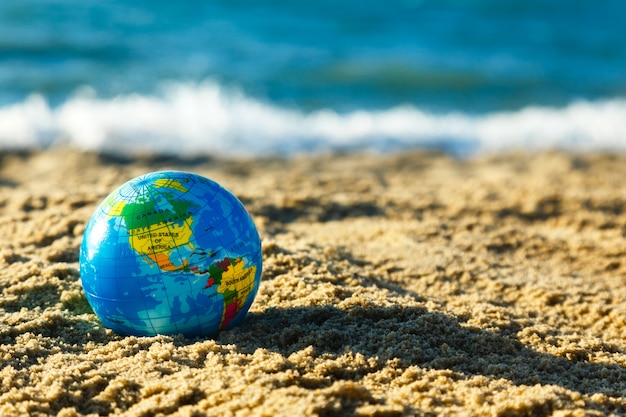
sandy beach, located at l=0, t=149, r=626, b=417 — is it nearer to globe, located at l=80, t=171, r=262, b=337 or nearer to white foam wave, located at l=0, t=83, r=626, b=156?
globe, located at l=80, t=171, r=262, b=337

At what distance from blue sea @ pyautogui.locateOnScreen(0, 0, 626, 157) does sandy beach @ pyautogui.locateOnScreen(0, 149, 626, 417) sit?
2.09 metres

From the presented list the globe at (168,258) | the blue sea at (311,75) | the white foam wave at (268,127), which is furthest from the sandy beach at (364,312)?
the blue sea at (311,75)

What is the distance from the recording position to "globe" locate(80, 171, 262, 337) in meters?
3.21

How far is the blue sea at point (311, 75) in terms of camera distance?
8945 mm

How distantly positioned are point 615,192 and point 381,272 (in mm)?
3185

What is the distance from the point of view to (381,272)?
4594 mm

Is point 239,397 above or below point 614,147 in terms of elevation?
below

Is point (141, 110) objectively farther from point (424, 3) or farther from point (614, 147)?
point (424, 3)

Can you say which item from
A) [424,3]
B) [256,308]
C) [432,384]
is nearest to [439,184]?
[256,308]

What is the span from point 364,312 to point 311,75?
8.18 meters

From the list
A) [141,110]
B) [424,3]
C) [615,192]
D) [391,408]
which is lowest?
[391,408]

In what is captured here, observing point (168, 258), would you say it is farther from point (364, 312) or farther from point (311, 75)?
point (311, 75)

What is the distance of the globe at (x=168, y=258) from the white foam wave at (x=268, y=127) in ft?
15.9

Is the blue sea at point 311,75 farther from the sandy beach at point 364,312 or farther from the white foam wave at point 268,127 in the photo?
the sandy beach at point 364,312
